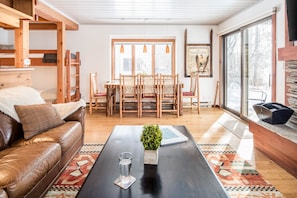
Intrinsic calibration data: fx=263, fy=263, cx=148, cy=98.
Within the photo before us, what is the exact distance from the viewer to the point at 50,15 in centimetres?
511

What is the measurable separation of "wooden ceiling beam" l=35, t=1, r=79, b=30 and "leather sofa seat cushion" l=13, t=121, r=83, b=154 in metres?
2.47

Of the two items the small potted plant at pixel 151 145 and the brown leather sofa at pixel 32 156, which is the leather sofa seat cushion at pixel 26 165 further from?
the small potted plant at pixel 151 145

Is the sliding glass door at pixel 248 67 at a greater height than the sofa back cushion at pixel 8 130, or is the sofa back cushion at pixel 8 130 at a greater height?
the sliding glass door at pixel 248 67

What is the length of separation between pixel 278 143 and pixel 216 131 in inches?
65.8

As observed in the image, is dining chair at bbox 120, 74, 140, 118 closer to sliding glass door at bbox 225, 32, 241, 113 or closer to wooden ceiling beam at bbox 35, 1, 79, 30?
wooden ceiling beam at bbox 35, 1, 79, 30

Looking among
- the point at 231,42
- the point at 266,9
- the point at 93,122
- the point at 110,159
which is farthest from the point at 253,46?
the point at 110,159

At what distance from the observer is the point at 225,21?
258 inches

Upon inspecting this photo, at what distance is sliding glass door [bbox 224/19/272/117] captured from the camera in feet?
15.1

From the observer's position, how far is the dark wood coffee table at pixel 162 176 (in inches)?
59.3

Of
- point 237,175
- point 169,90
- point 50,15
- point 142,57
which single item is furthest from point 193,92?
point 237,175

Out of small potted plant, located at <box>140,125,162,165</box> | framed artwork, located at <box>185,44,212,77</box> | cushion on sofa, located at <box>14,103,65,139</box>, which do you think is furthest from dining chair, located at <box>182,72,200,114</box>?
small potted plant, located at <box>140,125,162,165</box>

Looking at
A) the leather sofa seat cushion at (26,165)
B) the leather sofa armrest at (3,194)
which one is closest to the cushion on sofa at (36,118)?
the leather sofa seat cushion at (26,165)

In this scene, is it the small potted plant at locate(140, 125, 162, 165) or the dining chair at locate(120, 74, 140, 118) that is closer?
the small potted plant at locate(140, 125, 162, 165)

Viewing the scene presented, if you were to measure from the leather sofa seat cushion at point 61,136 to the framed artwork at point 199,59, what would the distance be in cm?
476
